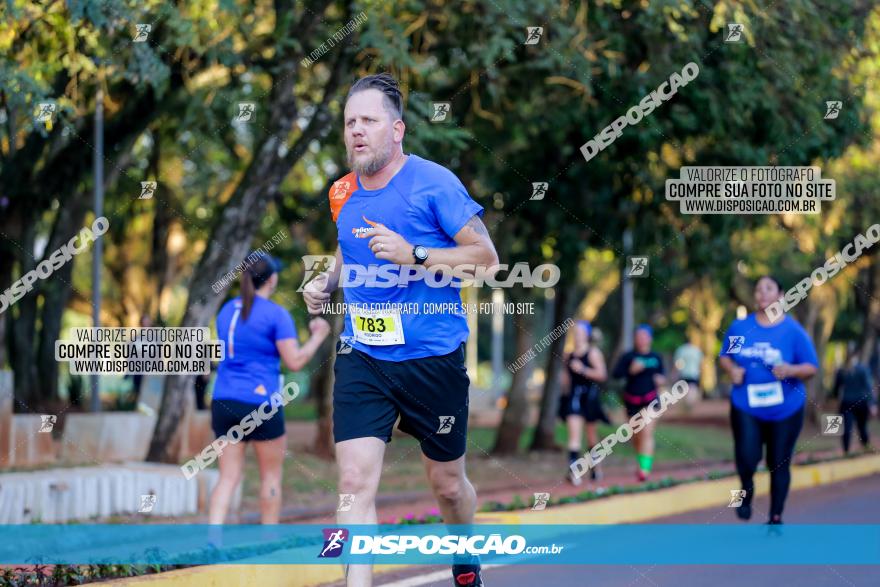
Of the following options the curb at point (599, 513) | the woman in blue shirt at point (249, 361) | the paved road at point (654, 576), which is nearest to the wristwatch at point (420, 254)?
the curb at point (599, 513)

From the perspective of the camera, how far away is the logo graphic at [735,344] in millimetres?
10266

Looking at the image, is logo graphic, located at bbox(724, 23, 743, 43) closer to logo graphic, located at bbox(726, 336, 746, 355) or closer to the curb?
logo graphic, located at bbox(726, 336, 746, 355)

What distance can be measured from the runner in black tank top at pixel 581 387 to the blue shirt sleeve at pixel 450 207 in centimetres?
1068

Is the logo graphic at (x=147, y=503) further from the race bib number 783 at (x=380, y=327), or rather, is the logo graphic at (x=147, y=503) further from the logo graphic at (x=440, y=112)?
the race bib number 783 at (x=380, y=327)

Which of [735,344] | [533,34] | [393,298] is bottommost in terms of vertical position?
[735,344]

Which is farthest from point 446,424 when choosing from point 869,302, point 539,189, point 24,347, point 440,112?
point 869,302

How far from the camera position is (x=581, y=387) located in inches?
649

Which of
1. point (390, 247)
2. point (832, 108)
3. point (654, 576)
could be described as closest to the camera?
point (390, 247)

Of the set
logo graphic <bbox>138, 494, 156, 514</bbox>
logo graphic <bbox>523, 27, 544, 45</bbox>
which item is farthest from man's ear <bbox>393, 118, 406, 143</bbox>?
logo graphic <bbox>523, 27, 544, 45</bbox>

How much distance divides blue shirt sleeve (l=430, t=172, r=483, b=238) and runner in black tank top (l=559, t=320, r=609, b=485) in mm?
10682

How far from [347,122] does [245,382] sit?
3.46m

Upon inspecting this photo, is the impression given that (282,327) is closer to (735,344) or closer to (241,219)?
(735,344)

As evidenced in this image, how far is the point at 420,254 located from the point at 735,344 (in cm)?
534

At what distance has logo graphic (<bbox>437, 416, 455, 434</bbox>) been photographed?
582 cm
